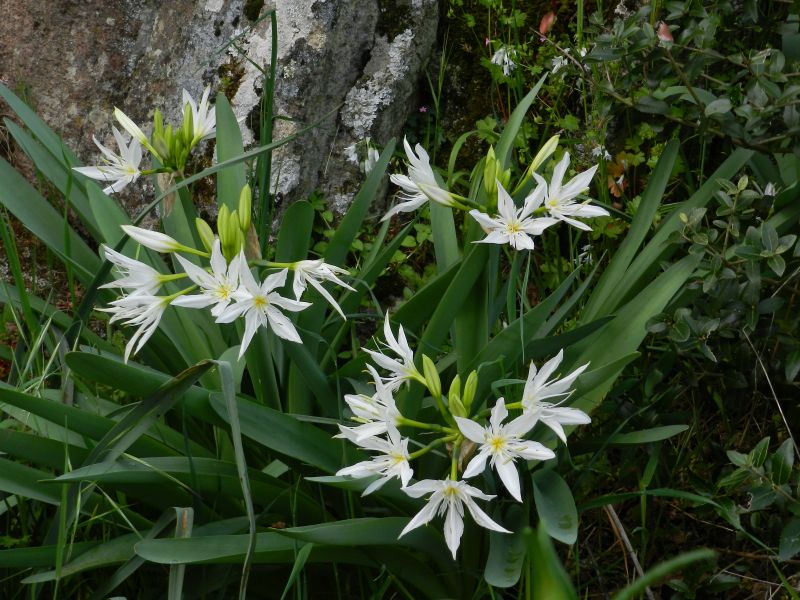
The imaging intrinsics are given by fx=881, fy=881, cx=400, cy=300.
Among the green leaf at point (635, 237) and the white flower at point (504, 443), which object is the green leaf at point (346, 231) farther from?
the white flower at point (504, 443)

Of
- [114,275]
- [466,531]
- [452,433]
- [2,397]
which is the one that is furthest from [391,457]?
[114,275]

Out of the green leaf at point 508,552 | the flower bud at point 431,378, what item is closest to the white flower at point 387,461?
the flower bud at point 431,378

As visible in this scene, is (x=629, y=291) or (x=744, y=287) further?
(x=629, y=291)

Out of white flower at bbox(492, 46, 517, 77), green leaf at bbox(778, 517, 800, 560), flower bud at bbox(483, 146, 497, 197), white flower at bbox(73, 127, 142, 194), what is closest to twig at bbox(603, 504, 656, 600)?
green leaf at bbox(778, 517, 800, 560)

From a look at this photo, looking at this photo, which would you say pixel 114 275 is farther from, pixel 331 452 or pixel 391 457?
pixel 391 457

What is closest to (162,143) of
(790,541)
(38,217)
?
(38,217)

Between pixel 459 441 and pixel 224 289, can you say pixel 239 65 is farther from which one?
pixel 459 441
